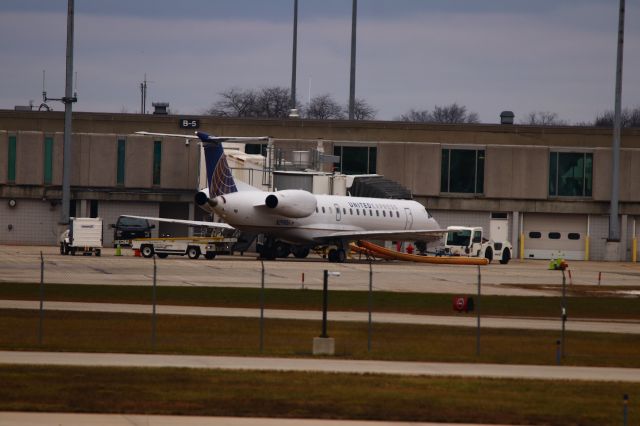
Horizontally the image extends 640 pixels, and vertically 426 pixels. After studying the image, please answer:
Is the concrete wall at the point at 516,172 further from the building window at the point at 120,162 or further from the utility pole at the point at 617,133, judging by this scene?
the building window at the point at 120,162

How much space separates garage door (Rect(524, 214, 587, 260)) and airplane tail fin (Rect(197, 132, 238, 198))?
2923cm

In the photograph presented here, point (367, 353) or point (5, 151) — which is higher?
point (5, 151)

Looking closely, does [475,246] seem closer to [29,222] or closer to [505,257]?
[505,257]

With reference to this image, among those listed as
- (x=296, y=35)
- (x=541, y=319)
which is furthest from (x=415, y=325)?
(x=296, y=35)

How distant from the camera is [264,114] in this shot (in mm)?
161250

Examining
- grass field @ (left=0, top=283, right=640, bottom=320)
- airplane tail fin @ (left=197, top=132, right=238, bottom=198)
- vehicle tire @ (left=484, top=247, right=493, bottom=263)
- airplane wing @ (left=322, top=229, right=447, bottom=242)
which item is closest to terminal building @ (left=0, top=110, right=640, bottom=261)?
vehicle tire @ (left=484, top=247, right=493, bottom=263)

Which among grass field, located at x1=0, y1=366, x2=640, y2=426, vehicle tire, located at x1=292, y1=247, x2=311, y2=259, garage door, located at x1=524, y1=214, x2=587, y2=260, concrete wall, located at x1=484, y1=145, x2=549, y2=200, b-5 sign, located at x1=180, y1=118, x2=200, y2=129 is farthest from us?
garage door, located at x1=524, y1=214, x2=587, y2=260

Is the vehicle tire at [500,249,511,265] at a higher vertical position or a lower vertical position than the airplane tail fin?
lower

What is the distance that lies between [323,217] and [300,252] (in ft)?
17.5

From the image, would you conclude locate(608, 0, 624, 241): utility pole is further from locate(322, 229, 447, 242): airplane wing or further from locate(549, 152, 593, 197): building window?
locate(322, 229, 447, 242): airplane wing

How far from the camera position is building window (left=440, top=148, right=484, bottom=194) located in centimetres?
7944

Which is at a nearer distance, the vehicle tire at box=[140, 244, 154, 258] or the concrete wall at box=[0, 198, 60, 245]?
the vehicle tire at box=[140, 244, 154, 258]

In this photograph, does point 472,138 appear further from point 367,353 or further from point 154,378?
point 154,378

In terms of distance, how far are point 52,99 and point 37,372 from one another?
49.9 metres
